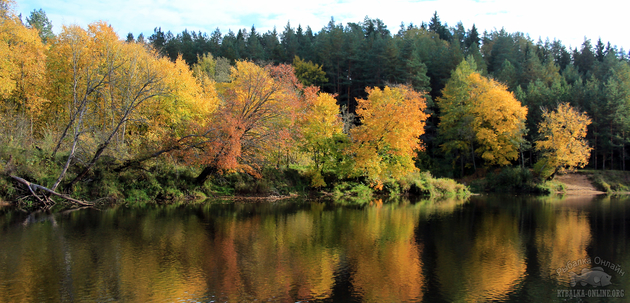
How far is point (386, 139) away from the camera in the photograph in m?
32.8

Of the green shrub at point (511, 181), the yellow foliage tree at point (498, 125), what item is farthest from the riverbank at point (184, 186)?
the yellow foliage tree at point (498, 125)

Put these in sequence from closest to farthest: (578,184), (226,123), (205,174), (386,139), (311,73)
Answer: (226,123), (205,174), (386,139), (578,184), (311,73)

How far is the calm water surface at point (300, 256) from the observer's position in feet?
34.3

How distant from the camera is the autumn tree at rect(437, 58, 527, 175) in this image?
46.4 meters

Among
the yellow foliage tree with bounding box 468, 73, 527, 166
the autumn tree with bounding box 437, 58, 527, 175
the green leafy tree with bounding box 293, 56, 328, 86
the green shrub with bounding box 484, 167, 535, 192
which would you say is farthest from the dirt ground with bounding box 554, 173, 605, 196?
the green leafy tree with bounding box 293, 56, 328, 86

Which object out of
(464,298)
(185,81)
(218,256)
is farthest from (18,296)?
(185,81)

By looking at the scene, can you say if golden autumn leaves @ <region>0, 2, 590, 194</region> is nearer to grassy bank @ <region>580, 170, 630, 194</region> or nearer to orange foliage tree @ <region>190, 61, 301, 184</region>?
orange foliage tree @ <region>190, 61, 301, 184</region>

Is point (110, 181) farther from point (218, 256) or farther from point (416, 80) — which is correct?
point (416, 80)

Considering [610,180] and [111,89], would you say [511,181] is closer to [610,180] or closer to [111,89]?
[610,180]

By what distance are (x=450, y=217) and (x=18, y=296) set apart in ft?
63.7

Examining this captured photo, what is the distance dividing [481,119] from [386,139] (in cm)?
2064

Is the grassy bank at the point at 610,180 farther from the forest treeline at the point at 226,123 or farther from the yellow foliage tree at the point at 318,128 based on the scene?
the yellow foliage tree at the point at 318,128

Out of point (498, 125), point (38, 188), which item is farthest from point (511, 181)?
point (38, 188)

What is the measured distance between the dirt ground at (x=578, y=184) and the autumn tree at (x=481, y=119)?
5.73 meters
